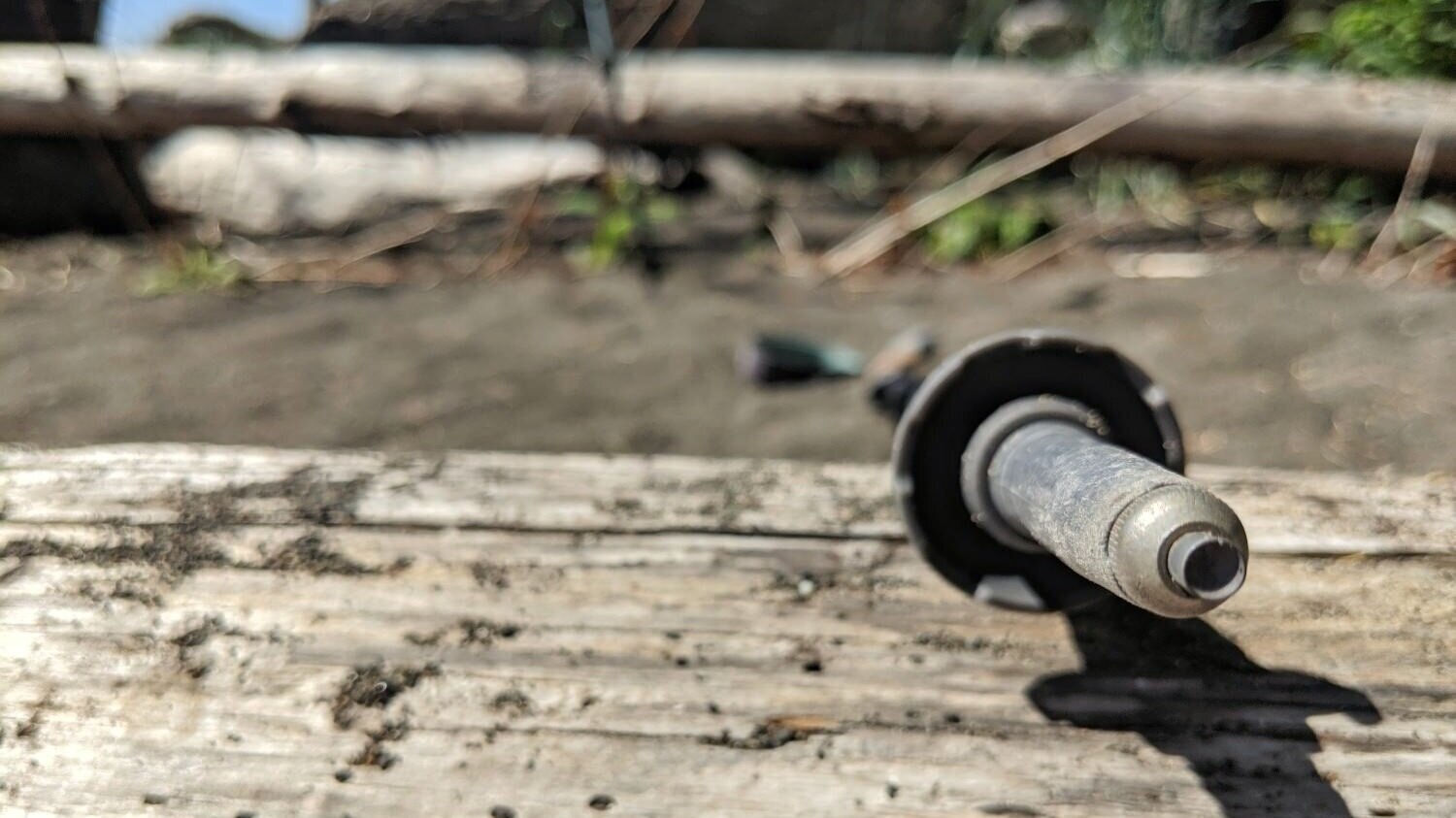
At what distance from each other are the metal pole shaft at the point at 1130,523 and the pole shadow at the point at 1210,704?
278mm

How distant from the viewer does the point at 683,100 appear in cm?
417

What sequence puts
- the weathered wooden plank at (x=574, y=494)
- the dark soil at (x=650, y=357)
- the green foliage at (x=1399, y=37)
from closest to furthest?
1. the weathered wooden plank at (x=574, y=494)
2. the dark soil at (x=650, y=357)
3. the green foliage at (x=1399, y=37)

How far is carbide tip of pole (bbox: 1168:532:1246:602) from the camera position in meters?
0.79

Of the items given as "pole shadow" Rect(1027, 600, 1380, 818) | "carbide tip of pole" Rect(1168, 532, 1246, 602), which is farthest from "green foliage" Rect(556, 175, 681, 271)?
"carbide tip of pole" Rect(1168, 532, 1246, 602)

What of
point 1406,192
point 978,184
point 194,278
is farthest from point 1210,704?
point 194,278

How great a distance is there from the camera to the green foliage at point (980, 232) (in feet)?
14.2

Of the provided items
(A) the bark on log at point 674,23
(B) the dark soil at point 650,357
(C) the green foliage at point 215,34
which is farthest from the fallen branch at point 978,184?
(C) the green foliage at point 215,34

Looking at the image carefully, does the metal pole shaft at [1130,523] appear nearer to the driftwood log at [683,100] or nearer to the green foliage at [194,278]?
the driftwood log at [683,100]

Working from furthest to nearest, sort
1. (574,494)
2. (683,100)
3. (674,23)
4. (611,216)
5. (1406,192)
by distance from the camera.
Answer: (674,23), (611,216), (683,100), (1406,192), (574,494)

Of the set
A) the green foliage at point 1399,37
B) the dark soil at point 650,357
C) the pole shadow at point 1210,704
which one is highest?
the green foliage at point 1399,37

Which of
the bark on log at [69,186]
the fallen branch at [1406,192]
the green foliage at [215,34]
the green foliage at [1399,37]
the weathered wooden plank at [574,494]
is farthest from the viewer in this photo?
the green foliage at [215,34]

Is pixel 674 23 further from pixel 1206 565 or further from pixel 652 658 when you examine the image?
pixel 1206 565

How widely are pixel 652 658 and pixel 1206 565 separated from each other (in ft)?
2.33

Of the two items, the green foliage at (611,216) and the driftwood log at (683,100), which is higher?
the driftwood log at (683,100)
